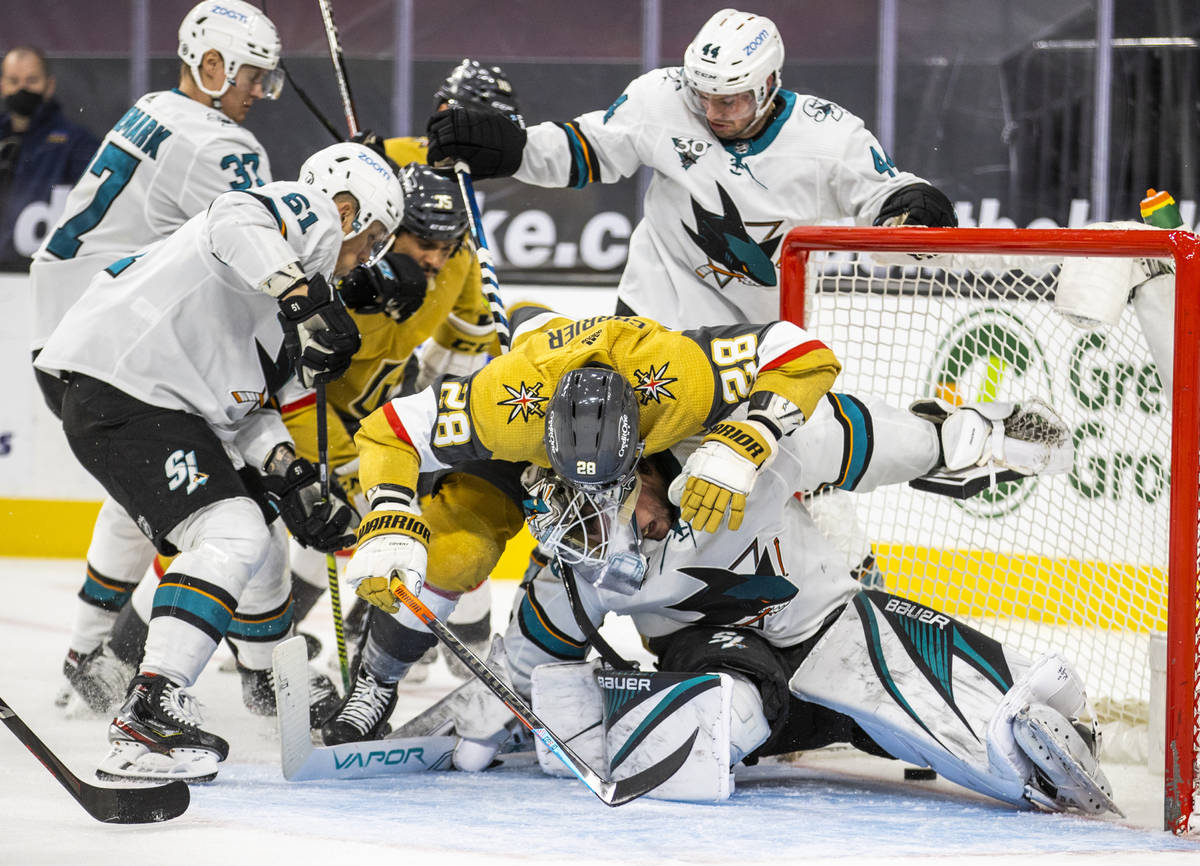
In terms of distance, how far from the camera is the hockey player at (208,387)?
262 centimetres

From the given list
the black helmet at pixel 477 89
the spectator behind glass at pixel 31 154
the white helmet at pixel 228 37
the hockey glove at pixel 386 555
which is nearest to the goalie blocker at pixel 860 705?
the hockey glove at pixel 386 555

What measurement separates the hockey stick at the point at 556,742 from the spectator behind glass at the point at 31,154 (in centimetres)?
323

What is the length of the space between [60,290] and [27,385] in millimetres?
1641

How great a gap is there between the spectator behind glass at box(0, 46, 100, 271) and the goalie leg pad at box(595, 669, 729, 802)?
3.50m

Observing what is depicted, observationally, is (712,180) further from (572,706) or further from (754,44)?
(572,706)

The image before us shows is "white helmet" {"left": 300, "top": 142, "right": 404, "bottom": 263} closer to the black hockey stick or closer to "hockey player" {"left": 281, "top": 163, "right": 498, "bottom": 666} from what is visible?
"hockey player" {"left": 281, "top": 163, "right": 498, "bottom": 666}

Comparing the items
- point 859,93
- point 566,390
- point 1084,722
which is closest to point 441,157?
point 566,390

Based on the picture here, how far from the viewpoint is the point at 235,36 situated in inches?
142

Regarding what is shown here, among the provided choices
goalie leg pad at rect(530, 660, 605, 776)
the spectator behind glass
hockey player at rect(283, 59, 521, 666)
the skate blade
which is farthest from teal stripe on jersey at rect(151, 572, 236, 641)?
the spectator behind glass

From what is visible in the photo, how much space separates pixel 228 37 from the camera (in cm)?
360

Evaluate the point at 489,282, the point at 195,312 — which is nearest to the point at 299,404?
the point at 489,282

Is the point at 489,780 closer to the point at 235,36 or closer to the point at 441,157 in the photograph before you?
the point at 441,157

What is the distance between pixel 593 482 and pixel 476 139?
3.57ft

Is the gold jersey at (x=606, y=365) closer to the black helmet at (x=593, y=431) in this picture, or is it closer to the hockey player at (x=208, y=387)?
the black helmet at (x=593, y=431)
